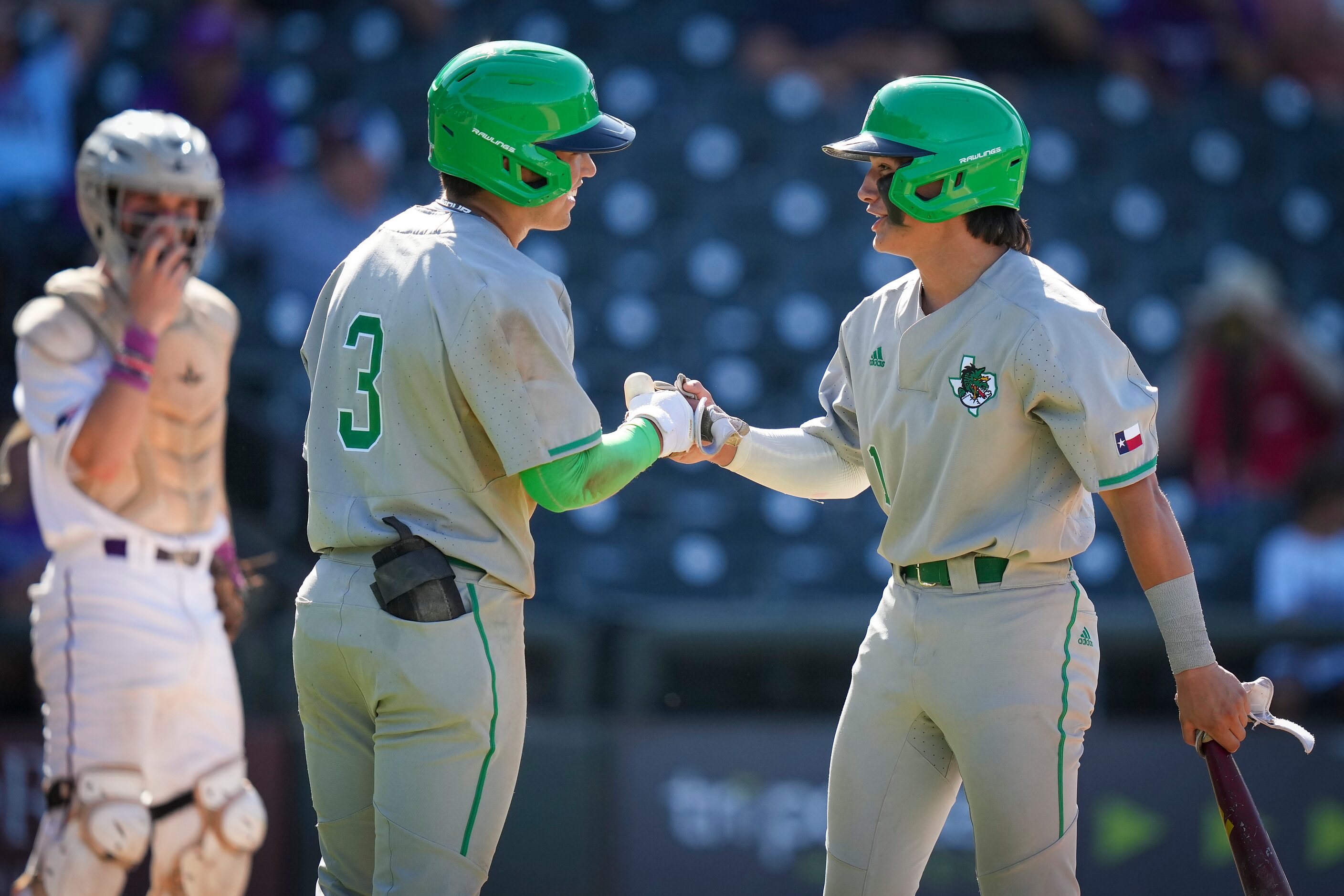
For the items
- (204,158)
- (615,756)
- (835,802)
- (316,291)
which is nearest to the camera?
(835,802)

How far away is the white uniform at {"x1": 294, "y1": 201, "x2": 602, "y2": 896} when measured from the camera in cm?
257

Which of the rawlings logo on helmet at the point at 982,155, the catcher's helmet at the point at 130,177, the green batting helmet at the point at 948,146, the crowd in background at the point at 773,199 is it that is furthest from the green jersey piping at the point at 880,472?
the crowd in background at the point at 773,199

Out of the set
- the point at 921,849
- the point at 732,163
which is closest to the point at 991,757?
the point at 921,849

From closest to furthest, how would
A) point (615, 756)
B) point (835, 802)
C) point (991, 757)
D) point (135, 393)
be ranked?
point (991, 757) → point (835, 802) → point (135, 393) → point (615, 756)

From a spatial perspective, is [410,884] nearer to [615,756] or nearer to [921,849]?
[921,849]

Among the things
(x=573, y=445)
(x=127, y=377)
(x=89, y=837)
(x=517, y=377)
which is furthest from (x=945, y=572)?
(x=89, y=837)

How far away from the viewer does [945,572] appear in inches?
111

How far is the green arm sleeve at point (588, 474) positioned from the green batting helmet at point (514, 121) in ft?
1.60

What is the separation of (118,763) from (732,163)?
197 inches

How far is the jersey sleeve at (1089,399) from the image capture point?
8.71 feet

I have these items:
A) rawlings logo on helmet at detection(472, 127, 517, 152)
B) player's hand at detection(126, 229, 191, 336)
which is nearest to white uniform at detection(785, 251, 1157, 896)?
rawlings logo on helmet at detection(472, 127, 517, 152)

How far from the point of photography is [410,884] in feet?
8.35

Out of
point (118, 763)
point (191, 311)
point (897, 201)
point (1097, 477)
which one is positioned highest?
point (897, 201)

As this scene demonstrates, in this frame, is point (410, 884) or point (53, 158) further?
point (53, 158)
